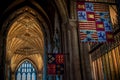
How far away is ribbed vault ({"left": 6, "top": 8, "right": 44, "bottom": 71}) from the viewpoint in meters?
31.3

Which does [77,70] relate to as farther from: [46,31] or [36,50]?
[36,50]

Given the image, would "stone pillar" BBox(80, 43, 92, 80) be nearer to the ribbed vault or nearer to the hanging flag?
the hanging flag

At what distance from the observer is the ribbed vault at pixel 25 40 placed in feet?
103

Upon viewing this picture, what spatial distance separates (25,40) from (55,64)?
24300mm

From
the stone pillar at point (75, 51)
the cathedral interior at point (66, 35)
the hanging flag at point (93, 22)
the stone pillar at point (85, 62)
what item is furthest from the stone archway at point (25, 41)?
the hanging flag at point (93, 22)

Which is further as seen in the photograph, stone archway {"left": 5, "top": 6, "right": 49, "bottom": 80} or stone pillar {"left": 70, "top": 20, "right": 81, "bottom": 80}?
stone archway {"left": 5, "top": 6, "right": 49, "bottom": 80}

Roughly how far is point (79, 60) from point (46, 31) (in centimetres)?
1196

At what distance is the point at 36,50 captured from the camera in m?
43.1

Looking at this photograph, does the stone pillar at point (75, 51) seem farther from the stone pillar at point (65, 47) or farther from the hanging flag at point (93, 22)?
the hanging flag at point (93, 22)

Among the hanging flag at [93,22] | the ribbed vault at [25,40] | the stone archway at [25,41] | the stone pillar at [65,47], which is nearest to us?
the hanging flag at [93,22]

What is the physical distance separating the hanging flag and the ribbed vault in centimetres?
1708

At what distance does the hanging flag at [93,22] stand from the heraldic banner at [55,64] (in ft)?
15.6

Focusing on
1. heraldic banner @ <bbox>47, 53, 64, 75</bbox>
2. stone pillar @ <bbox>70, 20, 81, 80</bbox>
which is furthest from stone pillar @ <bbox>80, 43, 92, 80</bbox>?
heraldic banner @ <bbox>47, 53, 64, 75</bbox>

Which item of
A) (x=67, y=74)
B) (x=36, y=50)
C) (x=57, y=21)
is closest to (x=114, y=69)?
(x=67, y=74)
